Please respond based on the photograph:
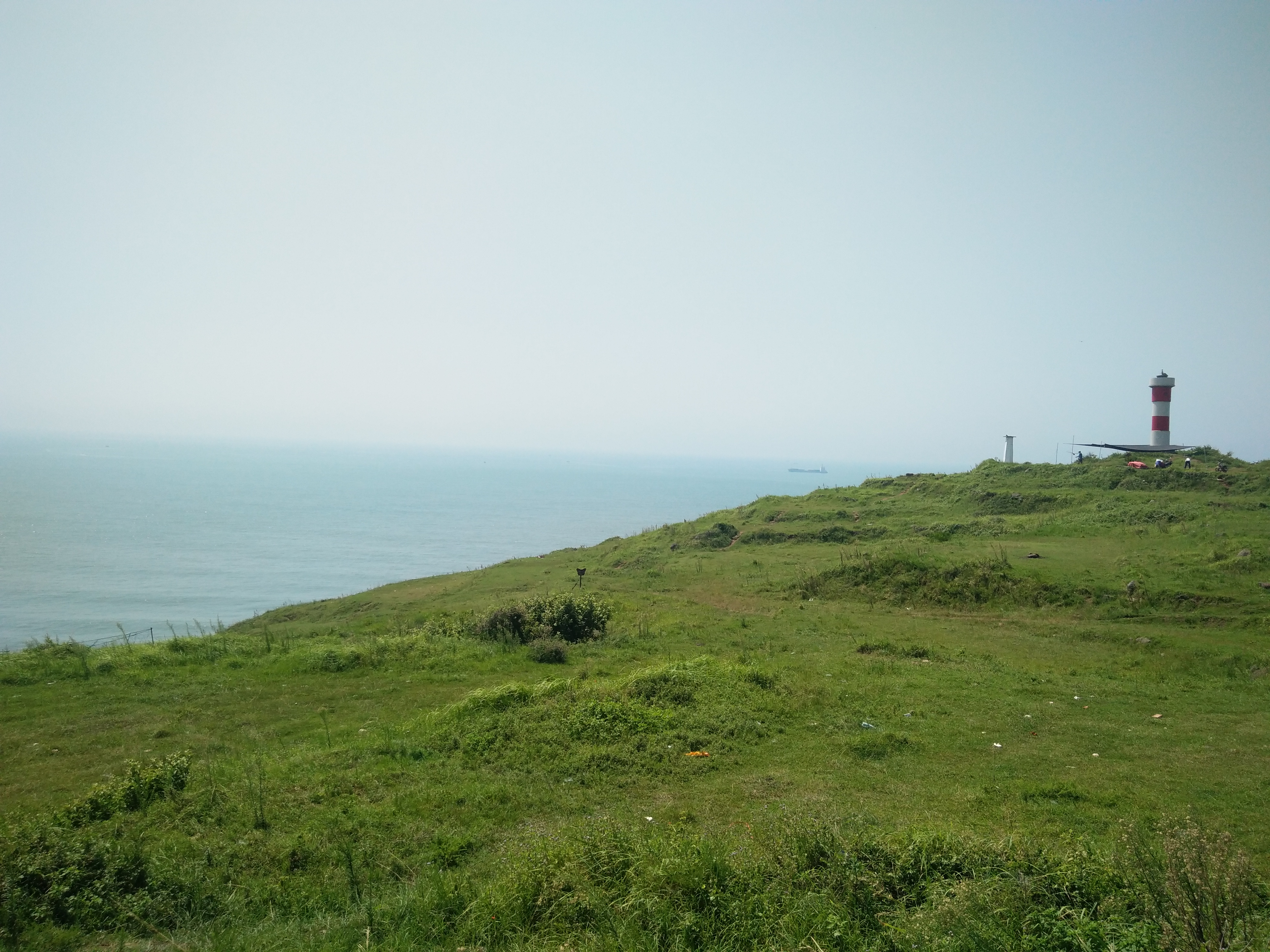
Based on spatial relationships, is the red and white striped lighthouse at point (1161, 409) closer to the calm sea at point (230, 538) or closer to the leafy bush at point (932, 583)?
the leafy bush at point (932, 583)

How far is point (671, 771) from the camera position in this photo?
11234mm

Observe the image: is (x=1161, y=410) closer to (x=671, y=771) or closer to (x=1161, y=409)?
(x=1161, y=409)

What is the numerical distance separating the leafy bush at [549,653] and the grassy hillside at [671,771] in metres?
0.07

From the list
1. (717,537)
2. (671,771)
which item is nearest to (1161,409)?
(717,537)

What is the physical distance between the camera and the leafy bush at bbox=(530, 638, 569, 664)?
753 inches

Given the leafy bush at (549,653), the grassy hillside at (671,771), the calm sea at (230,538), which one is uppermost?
the grassy hillside at (671,771)

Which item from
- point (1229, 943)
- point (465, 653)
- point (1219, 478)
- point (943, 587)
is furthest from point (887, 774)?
point (1219, 478)

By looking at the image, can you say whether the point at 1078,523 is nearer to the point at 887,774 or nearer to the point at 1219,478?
the point at 1219,478

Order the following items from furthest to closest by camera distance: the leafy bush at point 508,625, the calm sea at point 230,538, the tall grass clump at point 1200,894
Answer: the calm sea at point 230,538, the leafy bush at point 508,625, the tall grass clump at point 1200,894

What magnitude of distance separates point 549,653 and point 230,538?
278ft

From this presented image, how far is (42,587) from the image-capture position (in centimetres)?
5859

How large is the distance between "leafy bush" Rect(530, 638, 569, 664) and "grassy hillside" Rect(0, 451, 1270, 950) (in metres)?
0.07

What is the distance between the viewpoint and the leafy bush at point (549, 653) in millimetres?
19125

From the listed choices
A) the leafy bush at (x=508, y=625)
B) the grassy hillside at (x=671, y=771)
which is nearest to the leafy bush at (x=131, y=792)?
the grassy hillside at (x=671, y=771)
